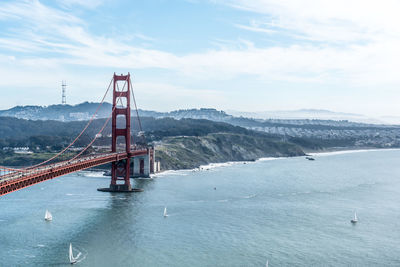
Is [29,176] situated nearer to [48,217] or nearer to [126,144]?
[48,217]

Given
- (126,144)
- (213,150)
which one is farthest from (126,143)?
(213,150)

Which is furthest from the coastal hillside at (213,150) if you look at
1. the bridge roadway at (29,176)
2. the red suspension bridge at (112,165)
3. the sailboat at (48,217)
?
the sailboat at (48,217)

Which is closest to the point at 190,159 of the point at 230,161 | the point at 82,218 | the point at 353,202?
the point at 230,161

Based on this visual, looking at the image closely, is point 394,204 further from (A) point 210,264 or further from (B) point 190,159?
(B) point 190,159

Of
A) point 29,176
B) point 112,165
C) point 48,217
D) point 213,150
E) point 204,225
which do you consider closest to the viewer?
point 29,176

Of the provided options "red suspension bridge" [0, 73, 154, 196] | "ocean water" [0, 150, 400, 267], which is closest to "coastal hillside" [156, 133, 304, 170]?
"red suspension bridge" [0, 73, 154, 196]

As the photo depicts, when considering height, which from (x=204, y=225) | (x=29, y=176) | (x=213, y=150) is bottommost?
(x=204, y=225)

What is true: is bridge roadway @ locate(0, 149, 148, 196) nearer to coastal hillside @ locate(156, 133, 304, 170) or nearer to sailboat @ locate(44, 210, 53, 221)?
sailboat @ locate(44, 210, 53, 221)

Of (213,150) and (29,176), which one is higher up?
(29,176)

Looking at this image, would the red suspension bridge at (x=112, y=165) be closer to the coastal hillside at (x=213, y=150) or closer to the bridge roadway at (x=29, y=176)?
the bridge roadway at (x=29, y=176)
